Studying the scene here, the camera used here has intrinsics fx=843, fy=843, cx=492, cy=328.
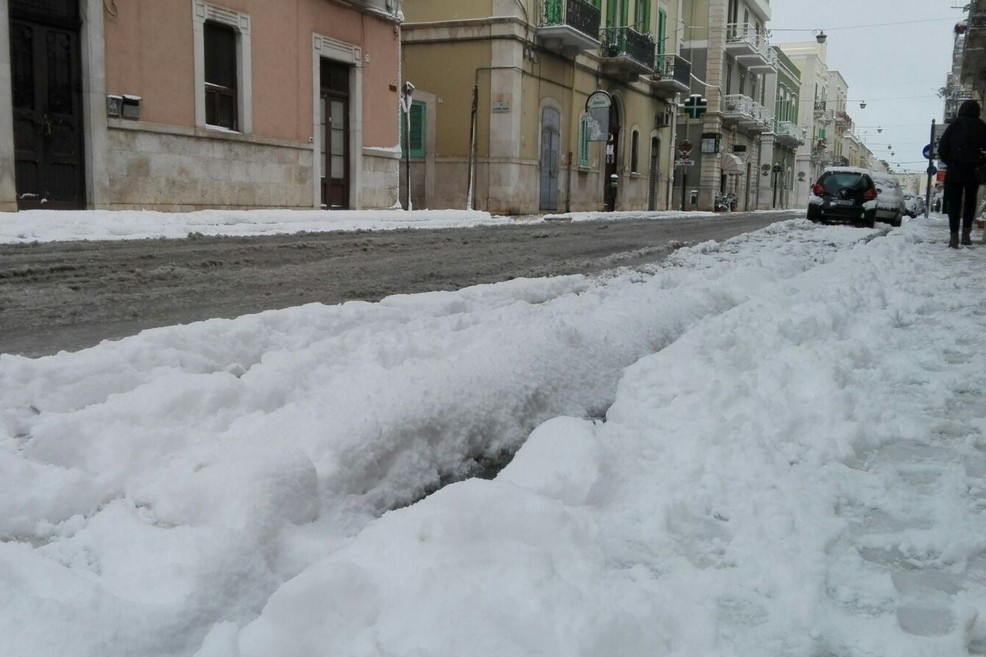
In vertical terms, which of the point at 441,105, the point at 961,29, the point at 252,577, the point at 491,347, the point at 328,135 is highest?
the point at 961,29

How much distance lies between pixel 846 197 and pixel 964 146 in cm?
819

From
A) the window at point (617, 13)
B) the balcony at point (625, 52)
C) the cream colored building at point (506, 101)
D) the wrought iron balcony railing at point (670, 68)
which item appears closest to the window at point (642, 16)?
the window at point (617, 13)

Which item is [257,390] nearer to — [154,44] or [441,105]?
[154,44]

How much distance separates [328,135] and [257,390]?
14.3 meters

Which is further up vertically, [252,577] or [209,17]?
[209,17]

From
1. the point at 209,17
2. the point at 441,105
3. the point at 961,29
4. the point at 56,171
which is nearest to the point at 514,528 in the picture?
the point at 56,171

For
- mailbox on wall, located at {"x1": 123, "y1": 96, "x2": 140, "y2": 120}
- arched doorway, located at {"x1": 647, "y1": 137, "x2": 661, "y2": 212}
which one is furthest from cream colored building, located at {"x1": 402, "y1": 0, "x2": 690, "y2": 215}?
mailbox on wall, located at {"x1": 123, "y1": 96, "x2": 140, "y2": 120}

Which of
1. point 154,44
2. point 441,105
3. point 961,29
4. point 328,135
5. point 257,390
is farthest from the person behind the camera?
point 961,29

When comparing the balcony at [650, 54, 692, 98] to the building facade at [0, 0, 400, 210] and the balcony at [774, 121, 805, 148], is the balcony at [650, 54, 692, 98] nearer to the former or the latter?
the building facade at [0, 0, 400, 210]

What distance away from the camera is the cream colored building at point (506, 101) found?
2177 centimetres

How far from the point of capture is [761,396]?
284cm

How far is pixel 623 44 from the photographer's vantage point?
87.1 feet

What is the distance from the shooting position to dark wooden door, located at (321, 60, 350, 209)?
1609 cm

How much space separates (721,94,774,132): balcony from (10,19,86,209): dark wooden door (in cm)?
3311
